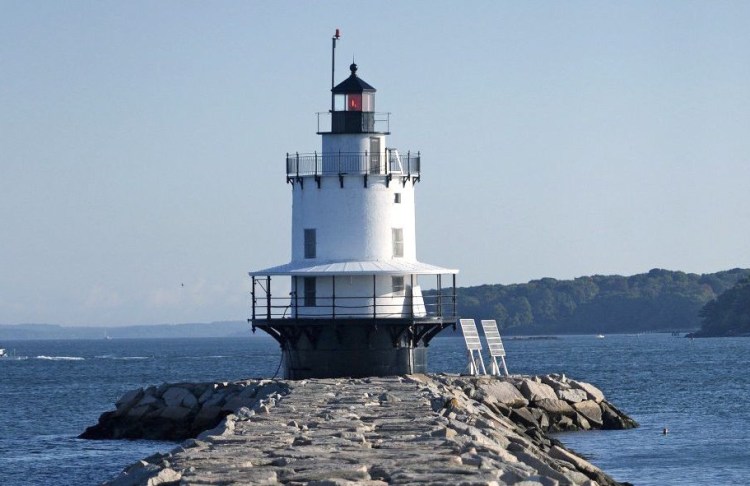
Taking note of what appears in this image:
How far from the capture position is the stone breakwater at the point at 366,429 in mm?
17422

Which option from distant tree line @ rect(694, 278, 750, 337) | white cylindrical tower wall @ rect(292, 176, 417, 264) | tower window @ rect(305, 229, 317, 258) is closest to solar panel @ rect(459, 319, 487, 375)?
white cylindrical tower wall @ rect(292, 176, 417, 264)

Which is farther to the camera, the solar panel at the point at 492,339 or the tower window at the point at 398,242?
the solar panel at the point at 492,339

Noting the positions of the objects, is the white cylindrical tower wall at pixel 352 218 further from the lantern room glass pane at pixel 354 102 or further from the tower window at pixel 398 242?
the lantern room glass pane at pixel 354 102

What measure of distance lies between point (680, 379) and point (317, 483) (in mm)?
50927

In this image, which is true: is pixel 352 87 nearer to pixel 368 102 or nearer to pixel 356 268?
pixel 368 102

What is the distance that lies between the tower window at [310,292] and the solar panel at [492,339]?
468 cm

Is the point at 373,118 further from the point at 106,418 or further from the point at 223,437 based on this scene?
the point at 223,437

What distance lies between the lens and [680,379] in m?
65.2

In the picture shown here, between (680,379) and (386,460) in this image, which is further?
(680,379)

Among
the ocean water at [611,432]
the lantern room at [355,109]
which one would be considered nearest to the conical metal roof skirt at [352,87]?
the lantern room at [355,109]

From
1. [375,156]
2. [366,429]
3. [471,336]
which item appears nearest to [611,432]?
[471,336]

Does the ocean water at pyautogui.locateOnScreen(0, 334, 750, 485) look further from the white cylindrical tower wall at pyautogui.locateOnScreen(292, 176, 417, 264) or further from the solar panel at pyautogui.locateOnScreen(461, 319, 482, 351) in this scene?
the white cylindrical tower wall at pyautogui.locateOnScreen(292, 176, 417, 264)

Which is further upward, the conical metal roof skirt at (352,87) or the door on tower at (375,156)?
the conical metal roof skirt at (352,87)

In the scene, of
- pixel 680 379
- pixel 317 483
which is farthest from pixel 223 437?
pixel 680 379
